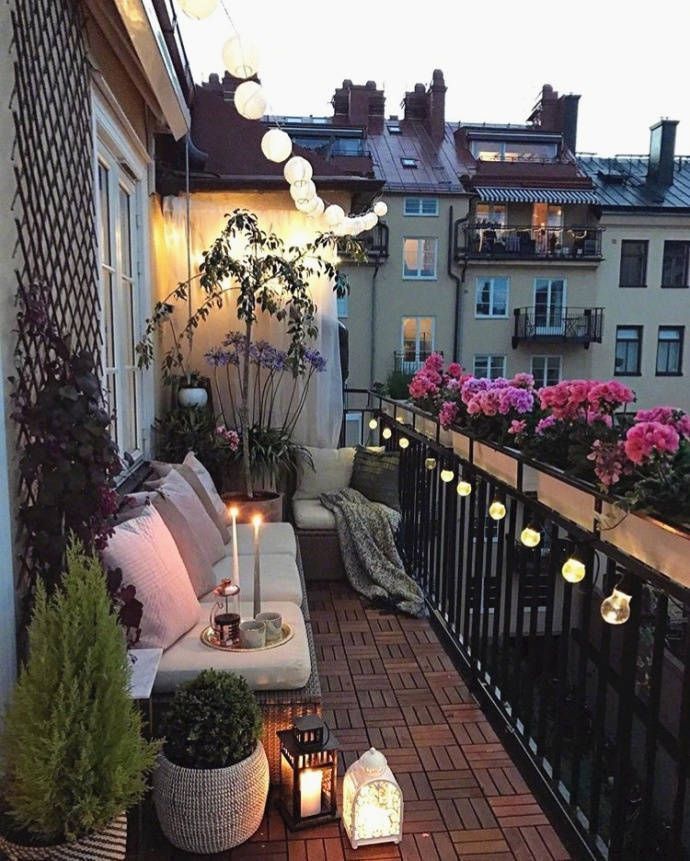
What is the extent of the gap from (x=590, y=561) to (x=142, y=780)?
123 cm

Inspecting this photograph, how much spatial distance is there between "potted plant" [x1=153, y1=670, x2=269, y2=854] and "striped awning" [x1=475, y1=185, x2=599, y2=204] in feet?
46.8

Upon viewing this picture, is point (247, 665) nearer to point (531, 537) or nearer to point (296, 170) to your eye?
point (531, 537)

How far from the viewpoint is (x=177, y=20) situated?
3207 mm

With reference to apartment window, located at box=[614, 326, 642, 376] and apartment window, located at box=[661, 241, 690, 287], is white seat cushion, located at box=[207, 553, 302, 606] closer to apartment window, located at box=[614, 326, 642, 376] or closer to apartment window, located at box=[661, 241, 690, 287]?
apartment window, located at box=[614, 326, 642, 376]

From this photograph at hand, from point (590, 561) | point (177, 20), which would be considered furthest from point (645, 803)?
point (177, 20)

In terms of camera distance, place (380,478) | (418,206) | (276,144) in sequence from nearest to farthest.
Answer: (276,144), (380,478), (418,206)

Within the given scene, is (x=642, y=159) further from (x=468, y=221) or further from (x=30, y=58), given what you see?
(x=30, y=58)

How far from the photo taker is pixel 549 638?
2.09m

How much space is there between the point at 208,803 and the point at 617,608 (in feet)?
3.68

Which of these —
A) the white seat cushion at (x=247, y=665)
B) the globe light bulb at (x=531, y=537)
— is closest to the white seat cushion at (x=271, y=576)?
the white seat cushion at (x=247, y=665)

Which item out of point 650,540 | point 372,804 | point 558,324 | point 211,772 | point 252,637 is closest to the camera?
point 650,540

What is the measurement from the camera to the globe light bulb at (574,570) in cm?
168

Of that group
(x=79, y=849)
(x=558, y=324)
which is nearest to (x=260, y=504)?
(x=79, y=849)

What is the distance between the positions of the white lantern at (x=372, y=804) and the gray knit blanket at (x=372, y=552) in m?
1.69
